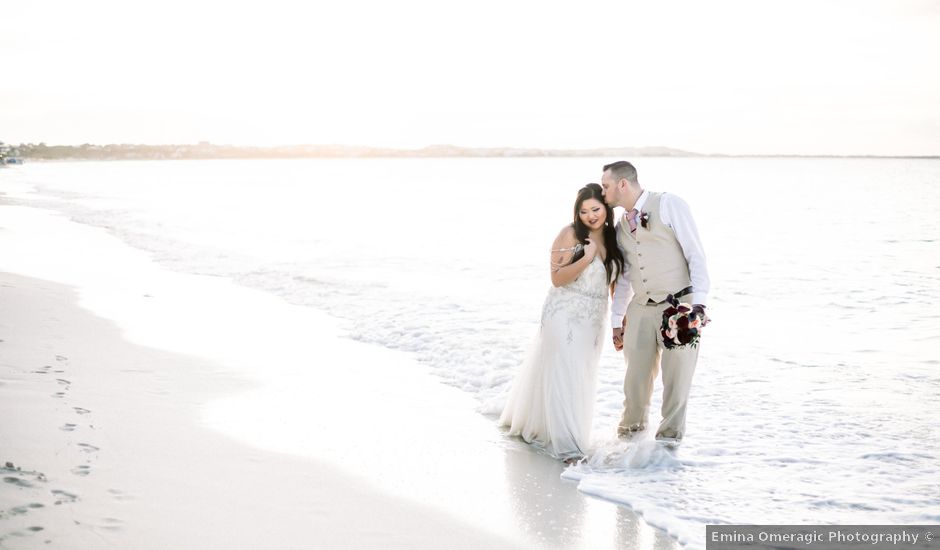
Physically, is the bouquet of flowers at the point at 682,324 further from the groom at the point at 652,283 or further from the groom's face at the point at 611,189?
the groom's face at the point at 611,189

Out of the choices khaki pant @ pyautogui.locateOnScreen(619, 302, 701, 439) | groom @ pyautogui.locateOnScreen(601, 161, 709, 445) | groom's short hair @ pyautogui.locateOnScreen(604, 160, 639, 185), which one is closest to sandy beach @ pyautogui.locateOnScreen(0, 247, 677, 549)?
khaki pant @ pyautogui.locateOnScreen(619, 302, 701, 439)

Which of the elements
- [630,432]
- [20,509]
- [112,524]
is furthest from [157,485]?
[630,432]

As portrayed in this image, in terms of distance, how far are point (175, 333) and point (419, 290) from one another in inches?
243

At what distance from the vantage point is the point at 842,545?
467cm

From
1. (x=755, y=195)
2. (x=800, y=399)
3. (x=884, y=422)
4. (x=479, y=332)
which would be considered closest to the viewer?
(x=884, y=422)

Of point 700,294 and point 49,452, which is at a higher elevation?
point 700,294

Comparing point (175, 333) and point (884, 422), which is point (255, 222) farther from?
point (884, 422)

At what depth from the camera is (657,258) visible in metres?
5.55

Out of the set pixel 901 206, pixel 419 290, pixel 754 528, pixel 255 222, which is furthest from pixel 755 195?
pixel 754 528

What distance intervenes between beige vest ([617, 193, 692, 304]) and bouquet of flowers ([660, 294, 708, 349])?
17cm

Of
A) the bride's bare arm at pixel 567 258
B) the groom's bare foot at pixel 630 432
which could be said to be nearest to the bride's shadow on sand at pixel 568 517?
the groom's bare foot at pixel 630 432

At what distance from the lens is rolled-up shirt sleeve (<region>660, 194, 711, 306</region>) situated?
5453 millimetres

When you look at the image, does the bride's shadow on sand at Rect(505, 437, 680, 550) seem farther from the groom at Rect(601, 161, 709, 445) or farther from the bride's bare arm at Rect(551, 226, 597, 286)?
the bride's bare arm at Rect(551, 226, 597, 286)

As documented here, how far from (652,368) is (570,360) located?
0.61m
